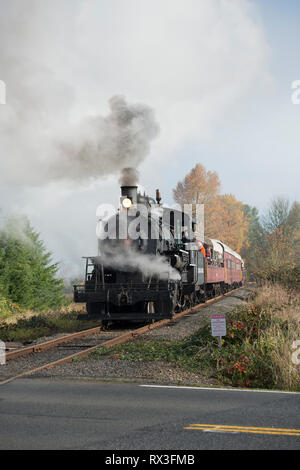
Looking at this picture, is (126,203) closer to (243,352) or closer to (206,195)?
(243,352)

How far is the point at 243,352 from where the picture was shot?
9.30m

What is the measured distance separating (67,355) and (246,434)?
19.9ft

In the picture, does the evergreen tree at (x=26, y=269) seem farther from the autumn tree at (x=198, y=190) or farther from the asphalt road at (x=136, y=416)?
the asphalt road at (x=136, y=416)

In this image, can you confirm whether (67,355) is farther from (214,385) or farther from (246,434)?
(246,434)

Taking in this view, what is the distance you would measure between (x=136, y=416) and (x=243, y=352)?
413cm

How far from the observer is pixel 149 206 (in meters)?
15.7

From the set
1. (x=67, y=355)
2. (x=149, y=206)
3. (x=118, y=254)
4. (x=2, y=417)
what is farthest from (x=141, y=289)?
(x=2, y=417)

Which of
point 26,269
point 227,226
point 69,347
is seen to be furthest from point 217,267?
point 227,226

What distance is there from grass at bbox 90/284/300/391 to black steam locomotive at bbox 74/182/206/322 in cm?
236

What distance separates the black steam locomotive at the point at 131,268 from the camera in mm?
14102

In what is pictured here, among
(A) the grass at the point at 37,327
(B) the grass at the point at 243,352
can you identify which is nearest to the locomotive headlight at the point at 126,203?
(A) the grass at the point at 37,327

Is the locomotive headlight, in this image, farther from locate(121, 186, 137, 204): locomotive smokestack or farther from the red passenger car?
the red passenger car

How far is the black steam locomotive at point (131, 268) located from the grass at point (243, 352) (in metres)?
2.36

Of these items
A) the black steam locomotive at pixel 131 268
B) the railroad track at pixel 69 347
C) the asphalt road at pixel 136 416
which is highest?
the black steam locomotive at pixel 131 268
